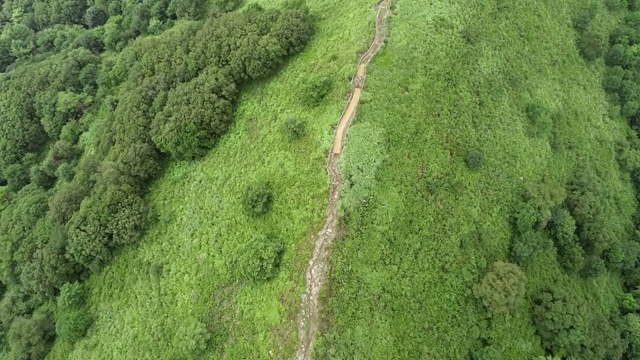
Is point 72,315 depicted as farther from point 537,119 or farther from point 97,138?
point 537,119

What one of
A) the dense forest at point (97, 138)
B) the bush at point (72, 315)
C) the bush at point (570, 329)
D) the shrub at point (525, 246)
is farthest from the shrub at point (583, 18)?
the bush at point (72, 315)

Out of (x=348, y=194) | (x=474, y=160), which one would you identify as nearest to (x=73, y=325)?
(x=348, y=194)

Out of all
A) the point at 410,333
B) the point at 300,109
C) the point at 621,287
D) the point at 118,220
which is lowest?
the point at 621,287

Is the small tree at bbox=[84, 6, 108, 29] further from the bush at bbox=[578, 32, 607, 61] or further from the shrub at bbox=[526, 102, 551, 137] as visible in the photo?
the bush at bbox=[578, 32, 607, 61]

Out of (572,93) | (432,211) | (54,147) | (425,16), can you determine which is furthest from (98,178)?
(572,93)

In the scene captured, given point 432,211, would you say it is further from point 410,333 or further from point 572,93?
point 572,93

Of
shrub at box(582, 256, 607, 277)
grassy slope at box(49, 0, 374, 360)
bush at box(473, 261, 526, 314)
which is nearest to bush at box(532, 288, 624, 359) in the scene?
bush at box(473, 261, 526, 314)
